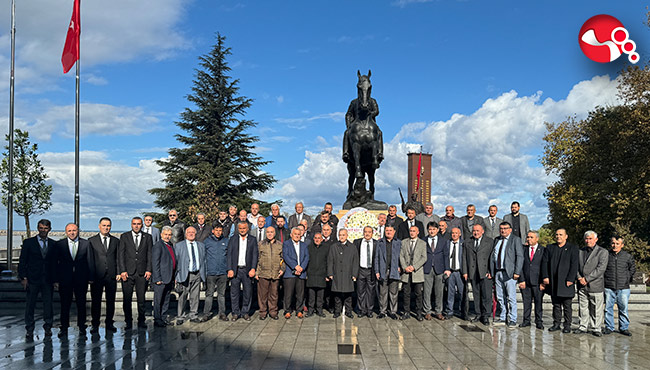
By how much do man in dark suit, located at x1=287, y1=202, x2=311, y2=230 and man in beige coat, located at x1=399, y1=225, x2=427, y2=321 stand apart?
2414mm

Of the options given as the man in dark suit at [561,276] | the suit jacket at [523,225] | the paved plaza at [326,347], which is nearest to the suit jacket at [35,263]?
the paved plaza at [326,347]

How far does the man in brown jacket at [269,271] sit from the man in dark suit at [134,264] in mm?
2007

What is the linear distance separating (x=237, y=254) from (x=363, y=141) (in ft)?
17.4

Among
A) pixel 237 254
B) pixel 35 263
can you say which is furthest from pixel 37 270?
pixel 237 254

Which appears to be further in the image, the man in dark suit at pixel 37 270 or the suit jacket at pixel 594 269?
the suit jacket at pixel 594 269

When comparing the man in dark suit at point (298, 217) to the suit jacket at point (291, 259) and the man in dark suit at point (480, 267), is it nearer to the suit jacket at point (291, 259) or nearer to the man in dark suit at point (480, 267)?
the suit jacket at point (291, 259)

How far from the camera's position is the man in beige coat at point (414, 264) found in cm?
985

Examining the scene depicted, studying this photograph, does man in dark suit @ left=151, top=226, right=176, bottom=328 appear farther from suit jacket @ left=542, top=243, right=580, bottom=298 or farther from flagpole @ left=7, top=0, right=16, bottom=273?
flagpole @ left=7, top=0, right=16, bottom=273

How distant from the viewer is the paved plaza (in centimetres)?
661

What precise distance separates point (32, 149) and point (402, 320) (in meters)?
19.0

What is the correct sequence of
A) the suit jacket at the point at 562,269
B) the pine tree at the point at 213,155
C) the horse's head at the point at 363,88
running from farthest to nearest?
the pine tree at the point at 213,155 → the horse's head at the point at 363,88 → the suit jacket at the point at 562,269

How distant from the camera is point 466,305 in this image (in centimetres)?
973

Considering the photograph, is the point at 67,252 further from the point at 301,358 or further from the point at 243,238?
the point at 301,358

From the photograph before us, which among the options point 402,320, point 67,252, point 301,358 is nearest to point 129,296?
point 67,252
